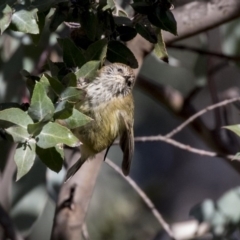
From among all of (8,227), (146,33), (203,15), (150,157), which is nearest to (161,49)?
(146,33)

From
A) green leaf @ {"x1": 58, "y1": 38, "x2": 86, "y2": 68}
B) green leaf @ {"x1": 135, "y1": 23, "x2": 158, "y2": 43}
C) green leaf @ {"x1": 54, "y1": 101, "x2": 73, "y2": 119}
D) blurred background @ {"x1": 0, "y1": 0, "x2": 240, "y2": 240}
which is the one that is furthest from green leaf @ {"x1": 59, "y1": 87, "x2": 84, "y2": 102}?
blurred background @ {"x1": 0, "y1": 0, "x2": 240, "y2": 240}

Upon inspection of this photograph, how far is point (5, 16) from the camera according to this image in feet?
3.37

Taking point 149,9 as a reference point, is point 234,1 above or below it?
below

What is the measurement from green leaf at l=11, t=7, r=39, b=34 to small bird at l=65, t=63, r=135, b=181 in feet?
0.82

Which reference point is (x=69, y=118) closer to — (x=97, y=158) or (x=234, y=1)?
(x=97, y=158)

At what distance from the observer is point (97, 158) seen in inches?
67.2

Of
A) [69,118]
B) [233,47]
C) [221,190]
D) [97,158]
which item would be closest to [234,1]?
[97,158]

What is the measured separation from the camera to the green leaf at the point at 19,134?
97 cm

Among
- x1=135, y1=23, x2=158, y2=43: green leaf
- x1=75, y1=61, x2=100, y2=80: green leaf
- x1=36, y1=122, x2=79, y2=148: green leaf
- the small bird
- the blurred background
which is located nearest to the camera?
x1=36, y1=122, x2=79, y2=148: green leaf

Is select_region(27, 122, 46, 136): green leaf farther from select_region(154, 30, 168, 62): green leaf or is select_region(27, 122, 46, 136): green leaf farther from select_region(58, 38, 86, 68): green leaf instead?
select_region(154, 30, 168, 62): green leaf

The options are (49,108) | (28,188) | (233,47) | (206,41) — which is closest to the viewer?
(49,108)

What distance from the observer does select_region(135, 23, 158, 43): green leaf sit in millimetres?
1181

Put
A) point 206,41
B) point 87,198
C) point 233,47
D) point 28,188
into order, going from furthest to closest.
→ point 206,41, point 233,47, point 28,188, point 87,198

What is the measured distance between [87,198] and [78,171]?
72mm
